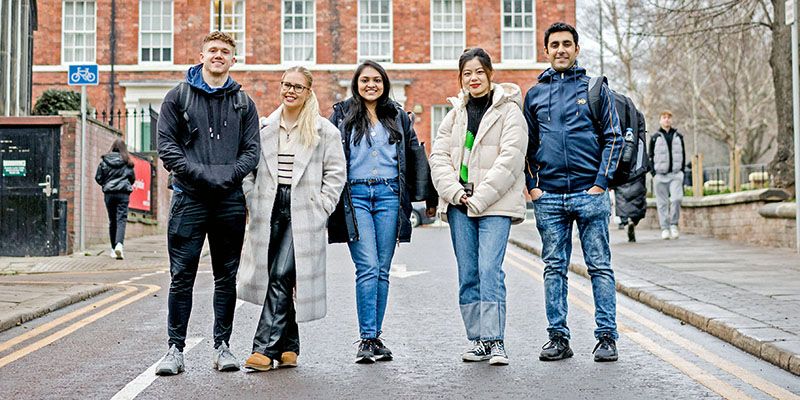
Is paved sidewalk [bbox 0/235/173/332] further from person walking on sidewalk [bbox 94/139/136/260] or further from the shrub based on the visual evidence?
the shrub

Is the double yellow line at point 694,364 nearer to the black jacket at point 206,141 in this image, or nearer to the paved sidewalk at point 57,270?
the black jacket at point 206,141

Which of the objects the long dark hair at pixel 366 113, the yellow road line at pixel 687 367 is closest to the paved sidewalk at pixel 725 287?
the yellow road line at pixel 687 367

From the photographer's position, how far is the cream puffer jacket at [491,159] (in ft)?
21.3

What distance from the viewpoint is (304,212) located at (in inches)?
249

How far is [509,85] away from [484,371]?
199 centimetres

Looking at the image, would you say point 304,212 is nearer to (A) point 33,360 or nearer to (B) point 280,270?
(B) point 280,270

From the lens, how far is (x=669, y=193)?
17578 mm

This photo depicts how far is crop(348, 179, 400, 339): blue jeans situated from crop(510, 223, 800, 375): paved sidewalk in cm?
256

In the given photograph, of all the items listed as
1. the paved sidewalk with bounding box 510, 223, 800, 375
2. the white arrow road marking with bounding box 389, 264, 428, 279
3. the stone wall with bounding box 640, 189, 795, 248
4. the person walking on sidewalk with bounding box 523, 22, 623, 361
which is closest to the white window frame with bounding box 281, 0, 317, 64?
the stone wall with bounding box 640, 189, 795, 248

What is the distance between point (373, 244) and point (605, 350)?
5.49ft

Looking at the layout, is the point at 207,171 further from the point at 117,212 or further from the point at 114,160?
the point at 117,212

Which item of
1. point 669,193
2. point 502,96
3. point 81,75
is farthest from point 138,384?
point 669,193

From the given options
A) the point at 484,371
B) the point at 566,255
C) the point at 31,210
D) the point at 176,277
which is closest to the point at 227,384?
the point at 176,277

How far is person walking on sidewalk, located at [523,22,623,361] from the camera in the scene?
659 cm
